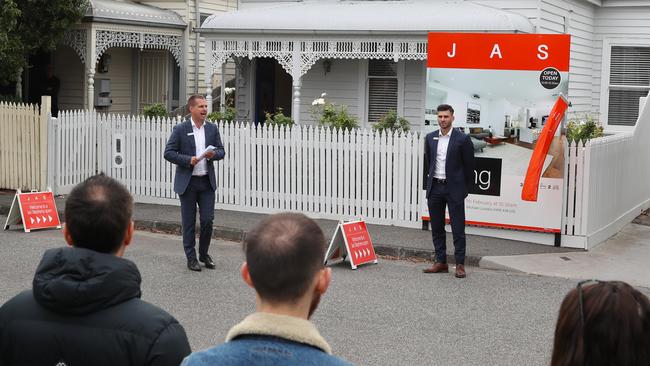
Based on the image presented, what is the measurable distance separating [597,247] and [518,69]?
257 centimetres

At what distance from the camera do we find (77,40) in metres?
20.8

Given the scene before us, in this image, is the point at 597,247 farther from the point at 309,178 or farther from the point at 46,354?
the point at 46,354

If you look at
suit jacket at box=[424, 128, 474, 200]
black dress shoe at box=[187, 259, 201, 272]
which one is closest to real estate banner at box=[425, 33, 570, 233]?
suit jacket at box=[424, 128, 474, 200]

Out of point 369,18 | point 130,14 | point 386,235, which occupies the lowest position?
point 386,235

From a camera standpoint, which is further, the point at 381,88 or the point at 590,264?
the point at 381,88

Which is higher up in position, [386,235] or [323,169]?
[323,169]

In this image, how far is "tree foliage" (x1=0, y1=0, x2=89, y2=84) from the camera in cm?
1795

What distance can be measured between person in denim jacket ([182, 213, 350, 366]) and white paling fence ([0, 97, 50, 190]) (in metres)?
13.9

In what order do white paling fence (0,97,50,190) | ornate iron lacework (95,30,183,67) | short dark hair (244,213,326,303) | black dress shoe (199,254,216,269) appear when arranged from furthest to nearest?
ornate iron lacework (95,30,183,67) < white paling fence (0,97,50,190) < black dress shoe (199,254,216,269) < short dark hair (244,213,326,303)

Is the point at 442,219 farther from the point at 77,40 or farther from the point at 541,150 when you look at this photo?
the point at 77,40

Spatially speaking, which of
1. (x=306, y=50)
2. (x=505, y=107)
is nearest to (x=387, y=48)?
(x=306, y=50)

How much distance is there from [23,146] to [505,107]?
8.09 meters

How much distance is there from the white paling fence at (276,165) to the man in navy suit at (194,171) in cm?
362

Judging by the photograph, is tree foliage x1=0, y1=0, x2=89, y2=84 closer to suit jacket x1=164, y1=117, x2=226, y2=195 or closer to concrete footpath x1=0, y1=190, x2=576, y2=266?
concrete footpath x1=0, y1=190, x2=576, y2=266
